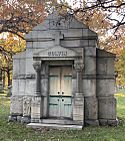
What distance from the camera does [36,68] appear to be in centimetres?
1281

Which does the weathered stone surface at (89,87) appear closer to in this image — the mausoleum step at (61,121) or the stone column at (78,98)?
the stone column at (78,98)

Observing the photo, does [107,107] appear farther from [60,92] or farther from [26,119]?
[26,119]

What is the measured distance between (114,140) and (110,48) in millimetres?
24138

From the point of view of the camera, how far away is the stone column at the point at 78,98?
12.1 meters

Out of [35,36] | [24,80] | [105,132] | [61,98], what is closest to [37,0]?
[35,36]

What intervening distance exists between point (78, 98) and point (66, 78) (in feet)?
4.39

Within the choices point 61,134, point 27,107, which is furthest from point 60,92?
point 61,134

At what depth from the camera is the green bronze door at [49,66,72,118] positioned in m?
12.9

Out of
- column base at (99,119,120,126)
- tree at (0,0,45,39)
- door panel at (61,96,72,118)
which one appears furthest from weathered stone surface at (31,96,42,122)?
tree at (0,0,45,39)

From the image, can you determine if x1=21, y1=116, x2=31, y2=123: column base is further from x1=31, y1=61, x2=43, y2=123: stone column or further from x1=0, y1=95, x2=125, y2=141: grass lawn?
x1=0, y1=95, x2=125, y2=141: grass lawn

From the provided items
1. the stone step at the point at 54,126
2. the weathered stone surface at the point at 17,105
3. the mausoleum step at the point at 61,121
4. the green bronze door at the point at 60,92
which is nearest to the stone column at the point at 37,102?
the mausoleum step at the point at 61,121

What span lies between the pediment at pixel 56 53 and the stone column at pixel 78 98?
46 centimetres

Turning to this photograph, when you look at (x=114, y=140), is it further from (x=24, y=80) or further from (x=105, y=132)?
(x=24, y=80)

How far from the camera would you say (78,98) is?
40.1 feet
